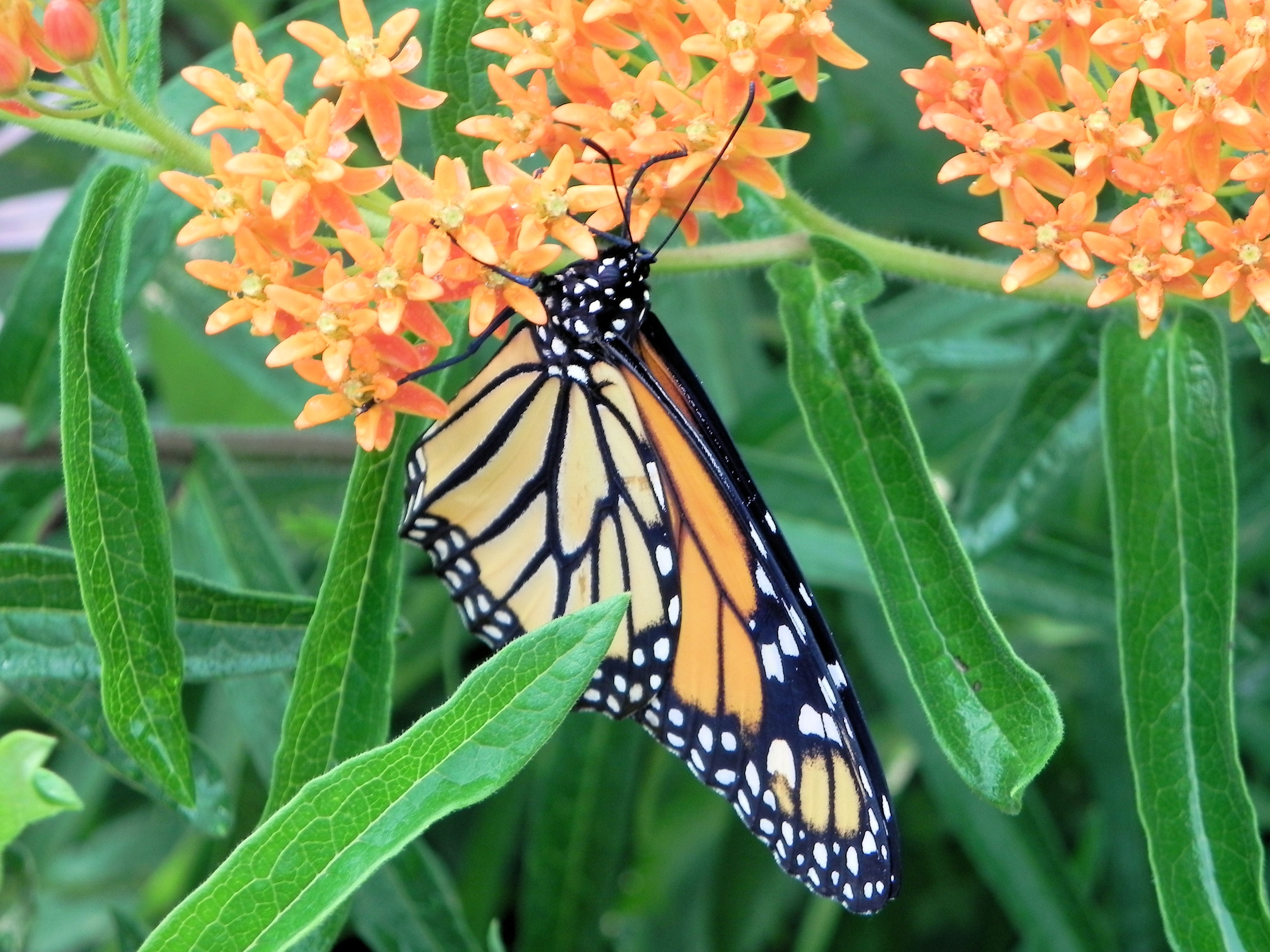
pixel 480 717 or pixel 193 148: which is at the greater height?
pixel 193 148

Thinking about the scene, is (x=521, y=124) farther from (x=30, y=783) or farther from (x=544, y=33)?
(x=30, y=783)

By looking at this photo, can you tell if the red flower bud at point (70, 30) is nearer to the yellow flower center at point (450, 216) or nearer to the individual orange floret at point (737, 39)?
the yellow flower center at point (450, 216)

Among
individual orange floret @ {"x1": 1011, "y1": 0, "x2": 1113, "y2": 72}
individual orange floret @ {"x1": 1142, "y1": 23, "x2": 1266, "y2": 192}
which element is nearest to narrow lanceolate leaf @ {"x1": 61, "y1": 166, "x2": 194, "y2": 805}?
individual orange floret @ {"x1": 1011, "y1": 0, "x2": 1113, "y2": 72}

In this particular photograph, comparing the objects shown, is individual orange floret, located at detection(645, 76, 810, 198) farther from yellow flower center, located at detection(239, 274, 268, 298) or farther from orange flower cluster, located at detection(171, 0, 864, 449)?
yellow flower center, located at detection(239, 274, 268, 298)

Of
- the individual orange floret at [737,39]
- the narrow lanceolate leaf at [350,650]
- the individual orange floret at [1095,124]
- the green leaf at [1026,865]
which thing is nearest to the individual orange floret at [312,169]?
the narrow lanceolate leaf at [350,650]

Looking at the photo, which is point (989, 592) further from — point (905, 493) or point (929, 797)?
point (905, 493)

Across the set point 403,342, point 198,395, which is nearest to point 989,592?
point 403,342

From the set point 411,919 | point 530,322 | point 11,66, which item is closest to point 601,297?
point 530,322
